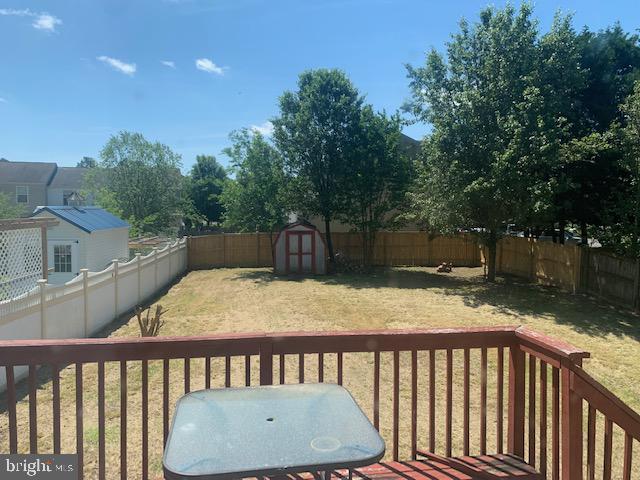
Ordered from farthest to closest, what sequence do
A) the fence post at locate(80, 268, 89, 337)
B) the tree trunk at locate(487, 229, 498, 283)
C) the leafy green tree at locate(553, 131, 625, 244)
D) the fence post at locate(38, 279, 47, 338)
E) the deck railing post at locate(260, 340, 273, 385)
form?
the tree trunk at locate(487, 229, 498, 283) < the leafy green tree at locate(553, 131, 625, 244) < the fence post at locate(80, 268, 89, 337) < the fence post at locate(38, 279, 47, 338) < the deck railing post at locate(260, 340, 273, 385)

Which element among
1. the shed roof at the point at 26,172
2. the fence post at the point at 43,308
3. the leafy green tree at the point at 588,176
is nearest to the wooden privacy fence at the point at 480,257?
A: the leafy green tree at the point at 588,176

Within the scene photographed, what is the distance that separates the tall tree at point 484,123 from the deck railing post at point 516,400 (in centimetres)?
1122

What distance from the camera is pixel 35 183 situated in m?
35.8

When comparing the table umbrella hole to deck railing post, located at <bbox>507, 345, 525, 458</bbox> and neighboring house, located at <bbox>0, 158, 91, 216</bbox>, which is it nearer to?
Result: deck railing post, located at <bbox>507, 345, 525, 458</bbox>

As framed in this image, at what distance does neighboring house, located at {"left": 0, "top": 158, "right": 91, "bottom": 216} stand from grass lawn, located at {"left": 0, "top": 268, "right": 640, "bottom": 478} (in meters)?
23.6

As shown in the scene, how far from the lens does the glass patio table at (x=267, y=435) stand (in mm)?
1390

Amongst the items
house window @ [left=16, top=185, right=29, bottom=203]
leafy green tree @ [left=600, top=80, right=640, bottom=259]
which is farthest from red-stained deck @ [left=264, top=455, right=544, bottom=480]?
house window @ [left=16, top=185, right=29, bottom=203]

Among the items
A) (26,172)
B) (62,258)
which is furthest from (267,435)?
(26,172)

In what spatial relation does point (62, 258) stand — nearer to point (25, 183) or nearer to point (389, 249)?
point (389, 249)

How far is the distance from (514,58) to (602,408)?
14.4 meters

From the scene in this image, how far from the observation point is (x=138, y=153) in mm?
33406

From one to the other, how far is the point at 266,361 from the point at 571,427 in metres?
1.61

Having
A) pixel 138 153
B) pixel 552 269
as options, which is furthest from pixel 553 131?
pixel 138 153

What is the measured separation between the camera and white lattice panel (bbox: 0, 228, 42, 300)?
895 cm
